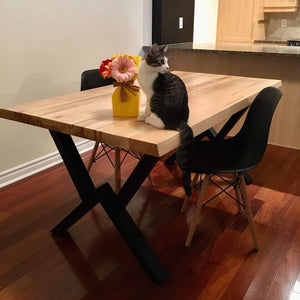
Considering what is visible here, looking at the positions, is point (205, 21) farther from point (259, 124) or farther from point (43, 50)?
point (259, 124)

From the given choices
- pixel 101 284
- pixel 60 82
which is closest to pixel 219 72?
pixel 60 82

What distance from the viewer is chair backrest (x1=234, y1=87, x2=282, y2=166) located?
5.26ft

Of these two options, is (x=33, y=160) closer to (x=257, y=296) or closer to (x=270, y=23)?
(x=257, y=296)

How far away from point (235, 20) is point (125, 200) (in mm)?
4360

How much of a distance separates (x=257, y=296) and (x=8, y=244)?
4.31 feet

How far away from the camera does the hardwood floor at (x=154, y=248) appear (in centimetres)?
156

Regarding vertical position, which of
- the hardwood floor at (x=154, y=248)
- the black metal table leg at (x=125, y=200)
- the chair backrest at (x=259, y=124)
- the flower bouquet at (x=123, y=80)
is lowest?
the hardwood floor at (x=154, y=248)

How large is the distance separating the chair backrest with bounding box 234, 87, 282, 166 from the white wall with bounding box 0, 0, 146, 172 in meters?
1.67

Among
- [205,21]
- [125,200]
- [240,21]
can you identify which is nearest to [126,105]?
[125,200]

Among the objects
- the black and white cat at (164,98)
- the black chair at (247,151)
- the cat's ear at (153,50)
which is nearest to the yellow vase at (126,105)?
the black and white cat at (164,98)

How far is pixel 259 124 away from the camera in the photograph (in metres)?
1.63

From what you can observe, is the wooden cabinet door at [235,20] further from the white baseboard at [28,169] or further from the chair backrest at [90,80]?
the white baseboard at [28,169]

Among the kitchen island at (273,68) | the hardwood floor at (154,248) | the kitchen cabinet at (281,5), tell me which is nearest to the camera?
the hardwood floor at (154,248)

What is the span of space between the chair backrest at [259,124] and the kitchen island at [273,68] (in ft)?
4.84
